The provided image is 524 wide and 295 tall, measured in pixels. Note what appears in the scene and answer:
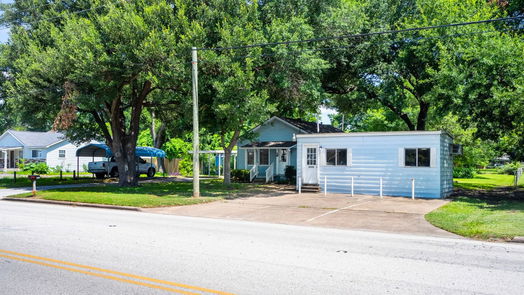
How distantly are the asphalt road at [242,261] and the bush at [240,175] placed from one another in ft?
69.9

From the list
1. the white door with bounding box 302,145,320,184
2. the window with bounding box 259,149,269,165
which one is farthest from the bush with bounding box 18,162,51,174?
the white door with bounding box 302,145,320,184

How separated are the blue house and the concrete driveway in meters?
12.2

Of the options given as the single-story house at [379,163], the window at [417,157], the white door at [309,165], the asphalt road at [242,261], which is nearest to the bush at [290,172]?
the single-story house at [379,163]

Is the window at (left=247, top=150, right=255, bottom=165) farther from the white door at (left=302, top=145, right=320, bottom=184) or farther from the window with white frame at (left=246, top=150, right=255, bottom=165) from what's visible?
the white door at (left=302, top=145, right=320, bottom=184)

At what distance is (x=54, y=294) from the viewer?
580 cm

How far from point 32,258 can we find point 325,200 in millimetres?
13524

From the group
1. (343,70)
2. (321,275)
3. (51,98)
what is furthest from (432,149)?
(51,98)

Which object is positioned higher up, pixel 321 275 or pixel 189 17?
pixel 189 17

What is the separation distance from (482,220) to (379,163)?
9277mm

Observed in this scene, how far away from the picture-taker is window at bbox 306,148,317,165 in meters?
23.9

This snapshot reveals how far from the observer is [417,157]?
2086cm

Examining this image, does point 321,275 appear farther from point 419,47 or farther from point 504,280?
point 419,47

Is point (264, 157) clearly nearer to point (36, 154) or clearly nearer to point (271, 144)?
point (271, 144)

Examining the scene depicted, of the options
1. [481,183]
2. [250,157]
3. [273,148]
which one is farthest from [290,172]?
[481,183]
